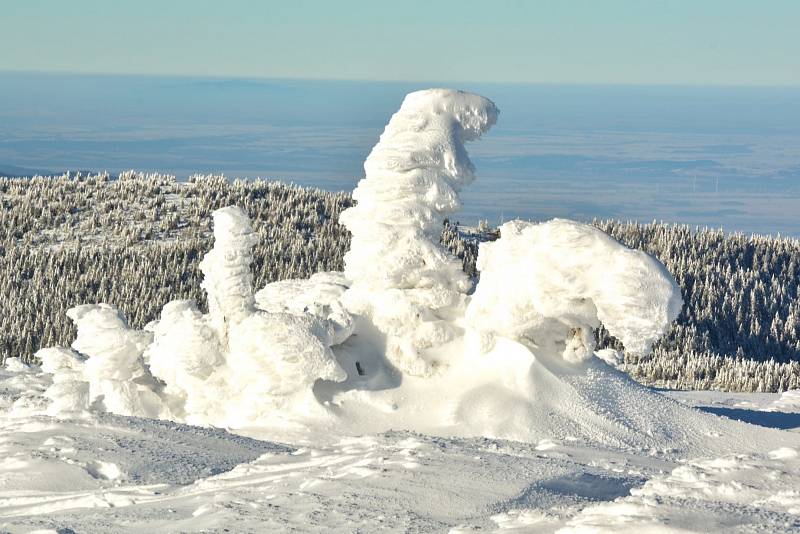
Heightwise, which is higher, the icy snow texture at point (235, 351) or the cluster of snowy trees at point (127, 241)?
the cluster of snowy trees at point (127, 241)

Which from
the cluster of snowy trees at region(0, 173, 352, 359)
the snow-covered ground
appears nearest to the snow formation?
the snow-covered ground

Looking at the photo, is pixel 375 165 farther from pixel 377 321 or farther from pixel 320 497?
pixel 320 497

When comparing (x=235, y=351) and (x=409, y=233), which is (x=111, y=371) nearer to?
(x=235, y=351)

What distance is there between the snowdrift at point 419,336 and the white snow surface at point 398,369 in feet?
0.09

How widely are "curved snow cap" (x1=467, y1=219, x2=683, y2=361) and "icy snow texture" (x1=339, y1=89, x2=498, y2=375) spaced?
0.64 m

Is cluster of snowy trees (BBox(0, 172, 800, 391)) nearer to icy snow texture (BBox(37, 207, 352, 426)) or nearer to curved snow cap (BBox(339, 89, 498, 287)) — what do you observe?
curved snow cap (BBox(339, 89, 498, 287))

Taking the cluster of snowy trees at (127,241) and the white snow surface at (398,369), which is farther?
the cluster of snowy trees at (127,241)

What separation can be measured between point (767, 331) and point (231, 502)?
2766 cm

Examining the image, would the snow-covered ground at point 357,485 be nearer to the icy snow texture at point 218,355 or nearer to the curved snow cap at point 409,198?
the icy snow texture at point 218,355

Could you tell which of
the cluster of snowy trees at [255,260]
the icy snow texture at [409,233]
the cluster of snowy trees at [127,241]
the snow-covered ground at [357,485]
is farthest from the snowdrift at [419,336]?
the cluster of snowy trees at [127,241]

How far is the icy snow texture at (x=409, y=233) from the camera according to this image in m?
17.6

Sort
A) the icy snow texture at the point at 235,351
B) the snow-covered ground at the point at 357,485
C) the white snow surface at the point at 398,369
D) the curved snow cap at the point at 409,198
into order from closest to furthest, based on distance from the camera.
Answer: the snow-covered ground at the point at 357,485 < the white snow surface at the point at 398,369 < the icy snow texture at the point at 235,351 < the curved snow cap at the point at 409,198

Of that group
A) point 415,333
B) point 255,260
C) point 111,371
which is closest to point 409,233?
point 415,333

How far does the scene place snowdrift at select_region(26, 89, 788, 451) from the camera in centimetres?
1622
